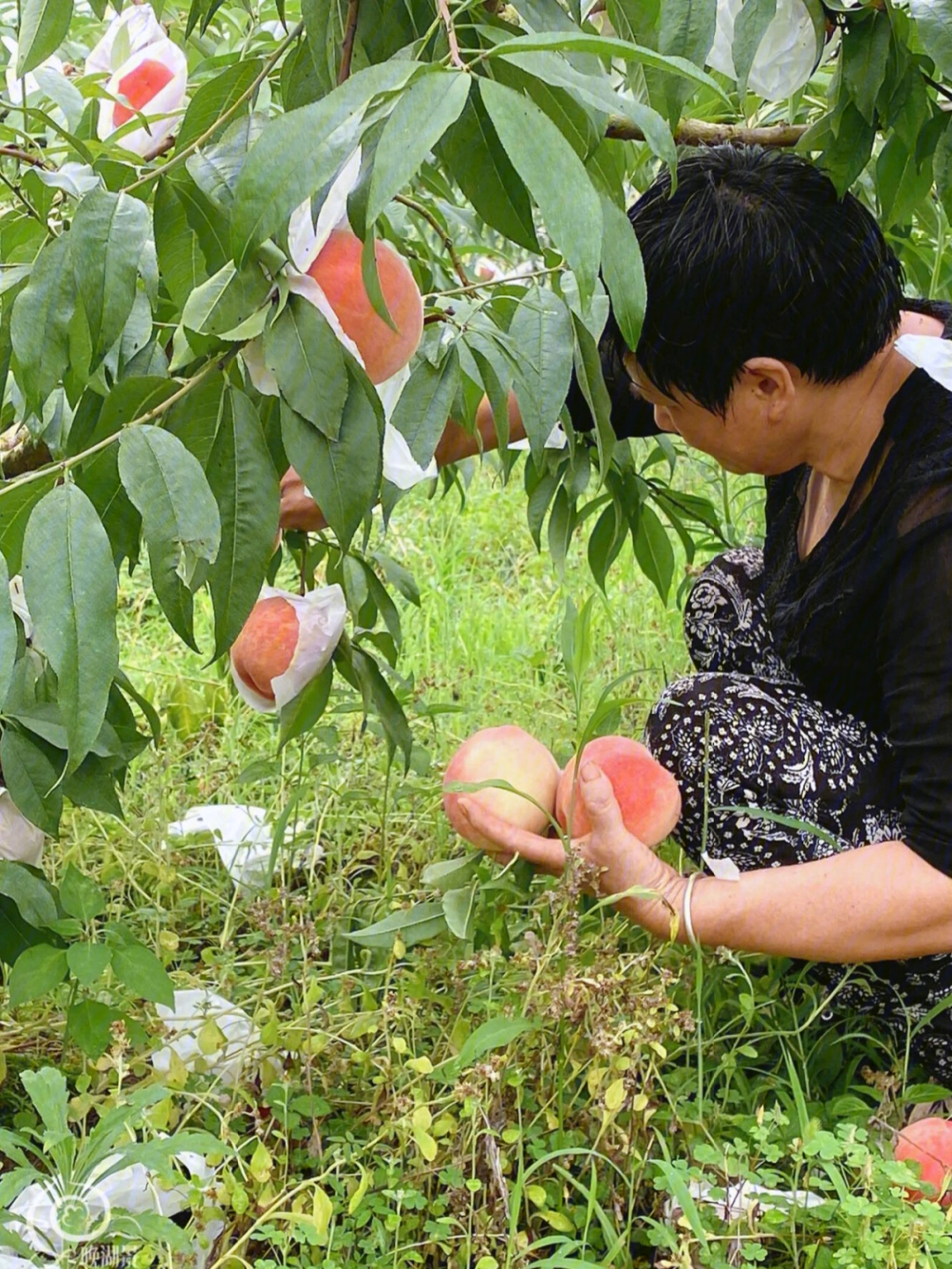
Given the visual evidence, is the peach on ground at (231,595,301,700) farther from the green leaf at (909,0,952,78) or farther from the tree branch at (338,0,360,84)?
the green leaf at (909,0,952,78)

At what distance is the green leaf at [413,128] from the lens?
1.86 ft

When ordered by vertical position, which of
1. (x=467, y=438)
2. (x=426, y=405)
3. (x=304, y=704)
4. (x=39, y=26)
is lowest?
(x=304, y=704)

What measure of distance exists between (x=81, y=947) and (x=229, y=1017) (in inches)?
11.5

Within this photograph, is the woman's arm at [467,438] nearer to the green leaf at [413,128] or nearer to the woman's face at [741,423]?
the woman's face at [741,423]

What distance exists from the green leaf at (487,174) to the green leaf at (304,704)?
0.64m

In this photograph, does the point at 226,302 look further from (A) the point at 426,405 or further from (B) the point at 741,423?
(B) the point at 741,423

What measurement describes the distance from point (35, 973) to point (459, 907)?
395 millimetres

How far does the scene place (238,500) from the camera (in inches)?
30.8

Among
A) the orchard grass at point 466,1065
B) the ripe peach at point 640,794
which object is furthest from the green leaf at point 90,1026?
the ripe peach at point 640,794

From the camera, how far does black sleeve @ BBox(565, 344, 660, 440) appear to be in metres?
1.65

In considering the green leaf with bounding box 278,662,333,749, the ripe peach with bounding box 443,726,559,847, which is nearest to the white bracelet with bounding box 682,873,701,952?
the ripe peach with bounding box 443,726,559,847

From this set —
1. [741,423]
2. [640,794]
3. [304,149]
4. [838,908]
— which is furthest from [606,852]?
[304,149]

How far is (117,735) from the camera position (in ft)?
4.00

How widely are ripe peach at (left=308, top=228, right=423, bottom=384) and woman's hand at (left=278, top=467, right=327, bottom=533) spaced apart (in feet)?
1.43
